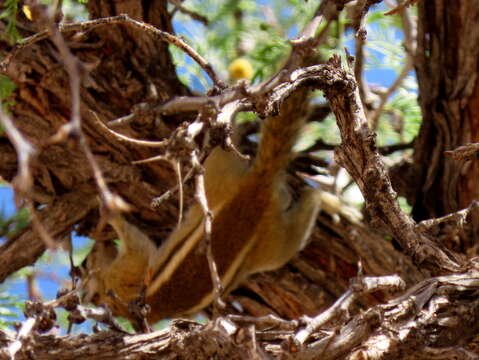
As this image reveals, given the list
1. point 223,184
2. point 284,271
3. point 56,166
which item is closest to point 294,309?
point 284,271

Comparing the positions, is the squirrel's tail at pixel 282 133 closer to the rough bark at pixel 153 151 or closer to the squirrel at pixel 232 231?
the squirrel at pixel 232 231

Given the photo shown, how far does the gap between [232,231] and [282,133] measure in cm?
68

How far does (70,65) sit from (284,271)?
261 centimetres

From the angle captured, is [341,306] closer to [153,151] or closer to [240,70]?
[153,151]

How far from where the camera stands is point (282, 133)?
10.1 ft

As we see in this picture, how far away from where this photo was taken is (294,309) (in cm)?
329

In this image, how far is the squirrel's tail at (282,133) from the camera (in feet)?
10.1

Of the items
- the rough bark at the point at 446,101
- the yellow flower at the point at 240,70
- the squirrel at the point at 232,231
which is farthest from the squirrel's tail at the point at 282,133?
the rough bark at the point at 446,101

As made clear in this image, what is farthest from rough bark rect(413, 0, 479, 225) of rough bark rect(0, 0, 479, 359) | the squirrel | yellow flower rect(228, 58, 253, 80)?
yellow flower rect(228, 58, 253, 80)

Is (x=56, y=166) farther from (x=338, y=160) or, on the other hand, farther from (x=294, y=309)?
(x=338, y=160)

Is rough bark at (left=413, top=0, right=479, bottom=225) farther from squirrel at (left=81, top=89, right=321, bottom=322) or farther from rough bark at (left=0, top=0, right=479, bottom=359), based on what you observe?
squirrel at (left=81, top=89, right=321, bottom=322)

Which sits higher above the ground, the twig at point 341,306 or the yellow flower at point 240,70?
the yellow flower at point 240,70

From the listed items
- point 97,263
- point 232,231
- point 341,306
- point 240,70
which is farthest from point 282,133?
point 341,306

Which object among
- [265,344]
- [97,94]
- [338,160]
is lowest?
[265,344]
